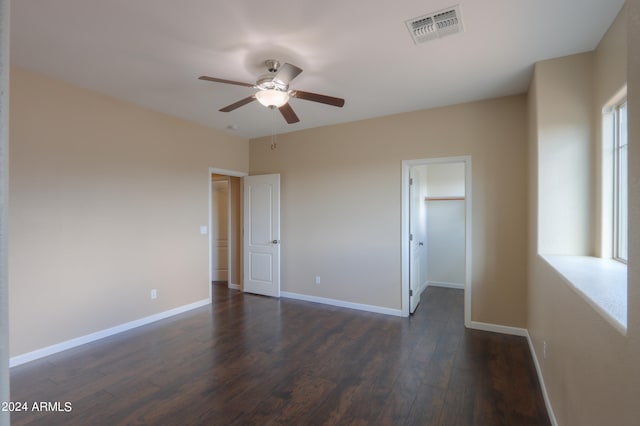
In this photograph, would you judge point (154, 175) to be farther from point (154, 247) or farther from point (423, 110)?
point (423, 110)

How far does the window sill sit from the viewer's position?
43.8 inches

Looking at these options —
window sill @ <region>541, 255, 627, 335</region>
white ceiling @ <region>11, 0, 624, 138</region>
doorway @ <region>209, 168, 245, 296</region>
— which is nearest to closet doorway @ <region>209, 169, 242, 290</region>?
doorway @ <region>209, 168, 245, 296</region>

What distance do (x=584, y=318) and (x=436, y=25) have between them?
2032mm

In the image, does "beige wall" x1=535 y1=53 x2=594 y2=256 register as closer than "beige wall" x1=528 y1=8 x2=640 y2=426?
No

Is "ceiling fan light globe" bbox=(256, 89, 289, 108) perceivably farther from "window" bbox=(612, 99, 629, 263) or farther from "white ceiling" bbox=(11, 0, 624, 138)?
"window" bbox=(612, 99, 629, 263)

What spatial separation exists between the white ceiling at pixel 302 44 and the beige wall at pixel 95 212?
45 centimetres

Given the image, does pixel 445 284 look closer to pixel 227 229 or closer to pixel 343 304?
pixel 343 304

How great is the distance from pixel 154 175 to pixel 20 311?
1.92 meters

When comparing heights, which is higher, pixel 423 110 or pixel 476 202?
pixel 423 110

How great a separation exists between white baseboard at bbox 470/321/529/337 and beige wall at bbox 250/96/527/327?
0.07 meters

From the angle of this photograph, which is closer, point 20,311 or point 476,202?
point 20,311

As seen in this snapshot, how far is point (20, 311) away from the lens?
2787 mm

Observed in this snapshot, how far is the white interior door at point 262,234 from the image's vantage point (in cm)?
501

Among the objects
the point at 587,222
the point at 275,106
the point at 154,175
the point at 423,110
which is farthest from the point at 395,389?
the point at 154,175
